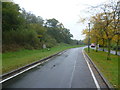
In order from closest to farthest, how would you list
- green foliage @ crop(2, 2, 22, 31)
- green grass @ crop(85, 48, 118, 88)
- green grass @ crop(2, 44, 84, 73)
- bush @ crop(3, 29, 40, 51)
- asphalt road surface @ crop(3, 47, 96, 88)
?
asphalt road surface @ crop(3, 47, 96, 88) → green grass @ crop(85, 48, 118, 88) → green grass @ crop(2, 44, 84, 73) → green foliage @ crop(2, 2, 22, 31) → bush @ crop(3, 29, 40, 51)

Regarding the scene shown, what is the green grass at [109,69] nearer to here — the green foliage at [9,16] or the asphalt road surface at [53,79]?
the asphalt road surface at [53,79]

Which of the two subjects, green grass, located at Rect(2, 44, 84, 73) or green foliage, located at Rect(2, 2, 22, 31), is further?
green foliage, located at Rect(2, 2, 22, 31)

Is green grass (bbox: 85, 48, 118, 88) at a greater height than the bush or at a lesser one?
lesser

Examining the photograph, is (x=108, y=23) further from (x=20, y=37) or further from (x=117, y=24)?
(x=20, y=37)

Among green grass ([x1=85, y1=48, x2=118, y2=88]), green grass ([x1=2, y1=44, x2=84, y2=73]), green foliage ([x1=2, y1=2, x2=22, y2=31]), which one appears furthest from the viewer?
green foliage ([x1=2, y1=2, x2=22, y2=31])

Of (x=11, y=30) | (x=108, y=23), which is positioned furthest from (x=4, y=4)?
(x=108, y=23)

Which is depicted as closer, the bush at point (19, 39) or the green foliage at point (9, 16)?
the green foliage at point (9, 16)

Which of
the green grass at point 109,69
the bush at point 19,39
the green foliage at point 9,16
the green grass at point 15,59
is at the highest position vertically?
the green foliage at point 9,16

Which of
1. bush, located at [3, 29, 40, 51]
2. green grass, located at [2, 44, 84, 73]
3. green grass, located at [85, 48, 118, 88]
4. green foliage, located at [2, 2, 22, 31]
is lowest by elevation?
green grass, located at [85, 48, 118, 88]

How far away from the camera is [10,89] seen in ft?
18.5

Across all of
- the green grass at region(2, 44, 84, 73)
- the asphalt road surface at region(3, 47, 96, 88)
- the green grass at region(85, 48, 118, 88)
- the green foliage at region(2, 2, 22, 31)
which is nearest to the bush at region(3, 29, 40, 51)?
the green foliage at region(2, 2, 22, 31)

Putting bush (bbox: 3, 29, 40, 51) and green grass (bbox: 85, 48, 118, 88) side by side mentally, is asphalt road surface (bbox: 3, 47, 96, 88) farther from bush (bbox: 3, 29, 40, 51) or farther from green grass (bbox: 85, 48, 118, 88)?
bush (bbox: 3, 29, 40, 51)

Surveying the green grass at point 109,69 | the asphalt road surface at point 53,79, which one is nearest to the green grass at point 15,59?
the asphalt road surface at point 53,79

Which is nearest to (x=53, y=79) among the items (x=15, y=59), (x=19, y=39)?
(x=15, y=59)
